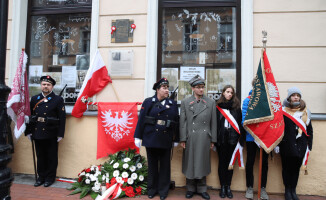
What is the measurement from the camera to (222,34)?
4844 millimetres

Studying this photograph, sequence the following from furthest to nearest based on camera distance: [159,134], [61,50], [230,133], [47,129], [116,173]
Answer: [61,50] → [47,129] → [116,173] → [230,133] → [159,134]

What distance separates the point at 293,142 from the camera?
357 centimetres

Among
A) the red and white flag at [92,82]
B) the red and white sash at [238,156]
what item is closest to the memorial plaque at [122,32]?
the red and white flag at [92,82]

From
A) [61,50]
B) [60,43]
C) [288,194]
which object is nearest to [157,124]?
[288,194]

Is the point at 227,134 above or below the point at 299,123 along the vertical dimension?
below

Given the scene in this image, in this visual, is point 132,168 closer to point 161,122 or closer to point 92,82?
point 161,122

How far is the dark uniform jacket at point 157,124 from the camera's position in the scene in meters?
3.66

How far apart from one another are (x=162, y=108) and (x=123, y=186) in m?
1.42

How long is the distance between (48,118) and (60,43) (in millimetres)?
1984

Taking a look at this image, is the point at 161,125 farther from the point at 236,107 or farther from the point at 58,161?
the point at 58,161

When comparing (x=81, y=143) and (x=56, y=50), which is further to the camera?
(x=56, y=50)

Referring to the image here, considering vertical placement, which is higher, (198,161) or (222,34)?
(222,34)

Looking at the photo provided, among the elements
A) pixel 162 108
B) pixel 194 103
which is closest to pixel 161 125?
pixel 162 108

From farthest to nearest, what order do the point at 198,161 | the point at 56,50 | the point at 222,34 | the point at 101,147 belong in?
the point at 56,50 < the point at 222,34 < the point at 101,147 < the point at 198,161
